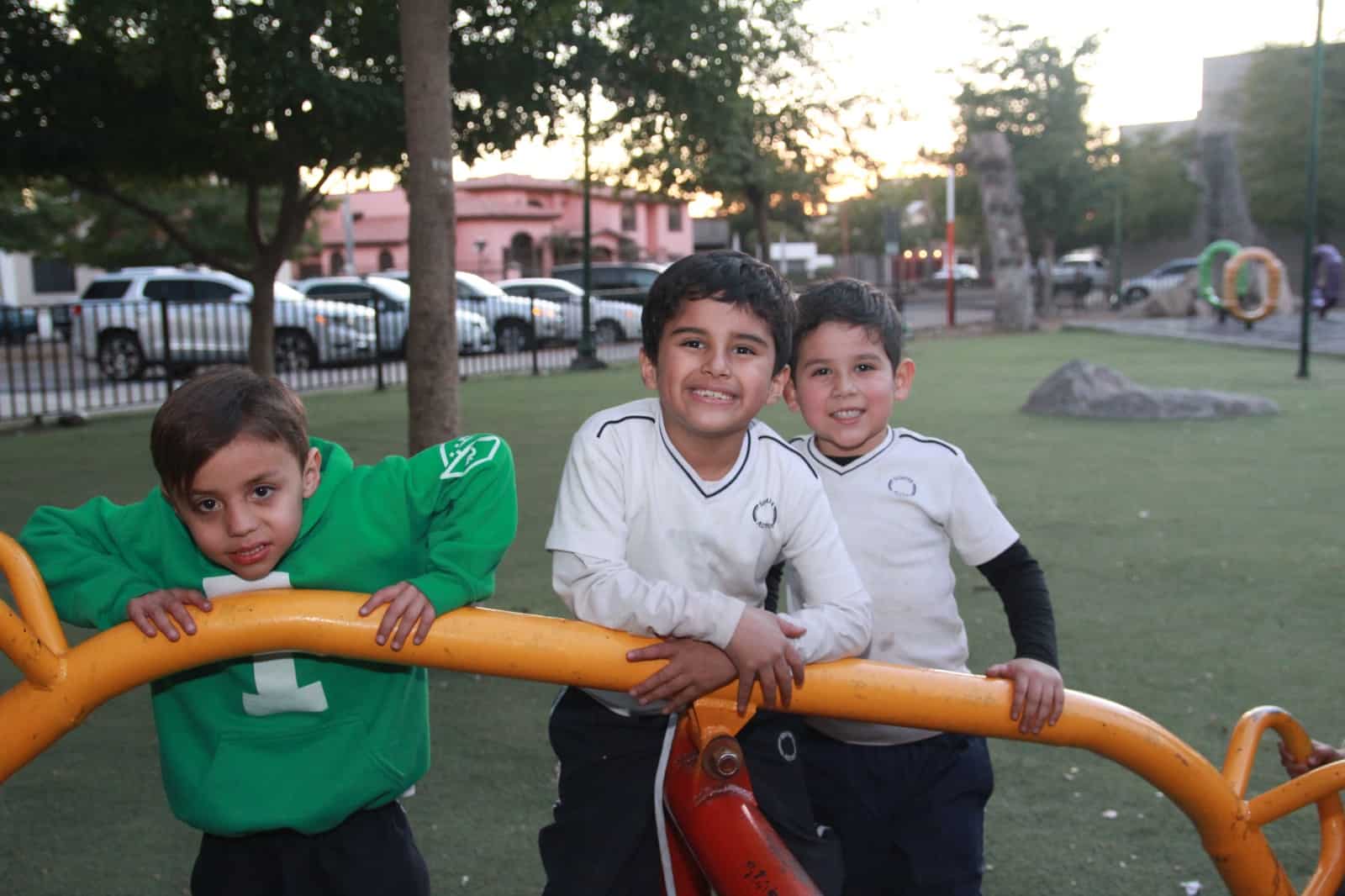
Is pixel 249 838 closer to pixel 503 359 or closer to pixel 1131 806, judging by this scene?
pixel 1131 806

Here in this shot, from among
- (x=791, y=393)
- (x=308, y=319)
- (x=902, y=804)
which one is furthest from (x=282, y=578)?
(x=308, y=319)

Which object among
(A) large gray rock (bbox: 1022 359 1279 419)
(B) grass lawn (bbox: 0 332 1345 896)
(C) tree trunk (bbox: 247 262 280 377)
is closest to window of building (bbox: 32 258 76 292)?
(B) grass lawn (bbox: 0 332 1345 896)

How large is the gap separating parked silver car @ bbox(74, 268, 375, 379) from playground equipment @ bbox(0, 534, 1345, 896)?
12224mm

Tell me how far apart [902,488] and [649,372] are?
0.50 metres

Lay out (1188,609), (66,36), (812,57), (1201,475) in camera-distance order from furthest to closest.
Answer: (812,57) → (66,36) → (1201,475) → (1188,609)

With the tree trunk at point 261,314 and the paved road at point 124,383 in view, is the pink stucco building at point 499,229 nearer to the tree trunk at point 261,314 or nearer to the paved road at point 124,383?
the paved road at point 124,383

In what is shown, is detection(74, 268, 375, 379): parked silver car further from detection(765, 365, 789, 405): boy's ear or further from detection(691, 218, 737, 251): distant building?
detection(691, 218, 737, 251): distant building

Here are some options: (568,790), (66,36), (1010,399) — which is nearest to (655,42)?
(66,36)

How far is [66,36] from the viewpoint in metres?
8.20

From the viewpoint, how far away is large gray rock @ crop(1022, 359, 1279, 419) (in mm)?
9977

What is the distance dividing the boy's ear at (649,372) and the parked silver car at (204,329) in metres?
12.0

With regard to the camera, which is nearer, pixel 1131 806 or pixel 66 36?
pixel 1131 806

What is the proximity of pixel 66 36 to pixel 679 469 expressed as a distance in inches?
308

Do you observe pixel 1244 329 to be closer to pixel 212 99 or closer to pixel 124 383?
pixel 124 383
